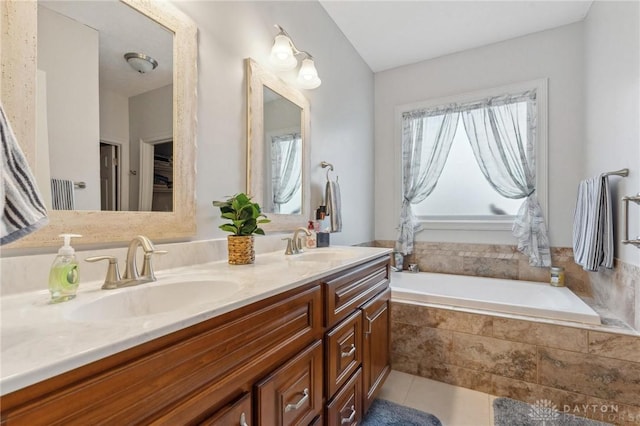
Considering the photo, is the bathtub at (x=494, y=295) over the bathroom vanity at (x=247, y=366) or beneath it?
beneath

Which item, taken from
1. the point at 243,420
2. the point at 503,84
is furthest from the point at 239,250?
the point at 503,84

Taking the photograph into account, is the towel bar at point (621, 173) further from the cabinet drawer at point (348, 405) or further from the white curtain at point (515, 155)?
the cabinet drawer at point (348, 405)

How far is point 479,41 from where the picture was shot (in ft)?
8.89

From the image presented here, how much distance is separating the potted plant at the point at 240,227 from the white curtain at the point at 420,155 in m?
2.10

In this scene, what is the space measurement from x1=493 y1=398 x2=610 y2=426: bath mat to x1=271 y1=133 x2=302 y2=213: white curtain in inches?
66.6

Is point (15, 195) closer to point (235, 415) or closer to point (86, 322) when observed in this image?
point (86, 322)

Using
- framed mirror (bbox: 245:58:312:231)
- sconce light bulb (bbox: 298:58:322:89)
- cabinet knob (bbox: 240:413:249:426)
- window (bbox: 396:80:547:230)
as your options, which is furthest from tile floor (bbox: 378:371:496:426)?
sconce light bulb (bbox: 298:58:322:89)

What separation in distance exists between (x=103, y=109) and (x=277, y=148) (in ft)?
2.96

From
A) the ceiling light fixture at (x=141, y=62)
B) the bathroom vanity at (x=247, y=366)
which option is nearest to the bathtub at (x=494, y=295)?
the bathroom vanity at (x=247, y=366)

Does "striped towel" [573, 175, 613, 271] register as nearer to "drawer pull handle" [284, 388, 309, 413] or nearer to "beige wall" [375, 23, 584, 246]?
"beige wall" [375, 23, 584, 246]

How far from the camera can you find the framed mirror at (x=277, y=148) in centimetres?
152

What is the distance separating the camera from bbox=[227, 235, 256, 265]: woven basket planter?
123 centimetres

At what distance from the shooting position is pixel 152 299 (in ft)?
2.87

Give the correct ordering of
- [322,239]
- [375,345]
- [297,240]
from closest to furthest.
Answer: [375,345] → [297,240] → [322,239]
